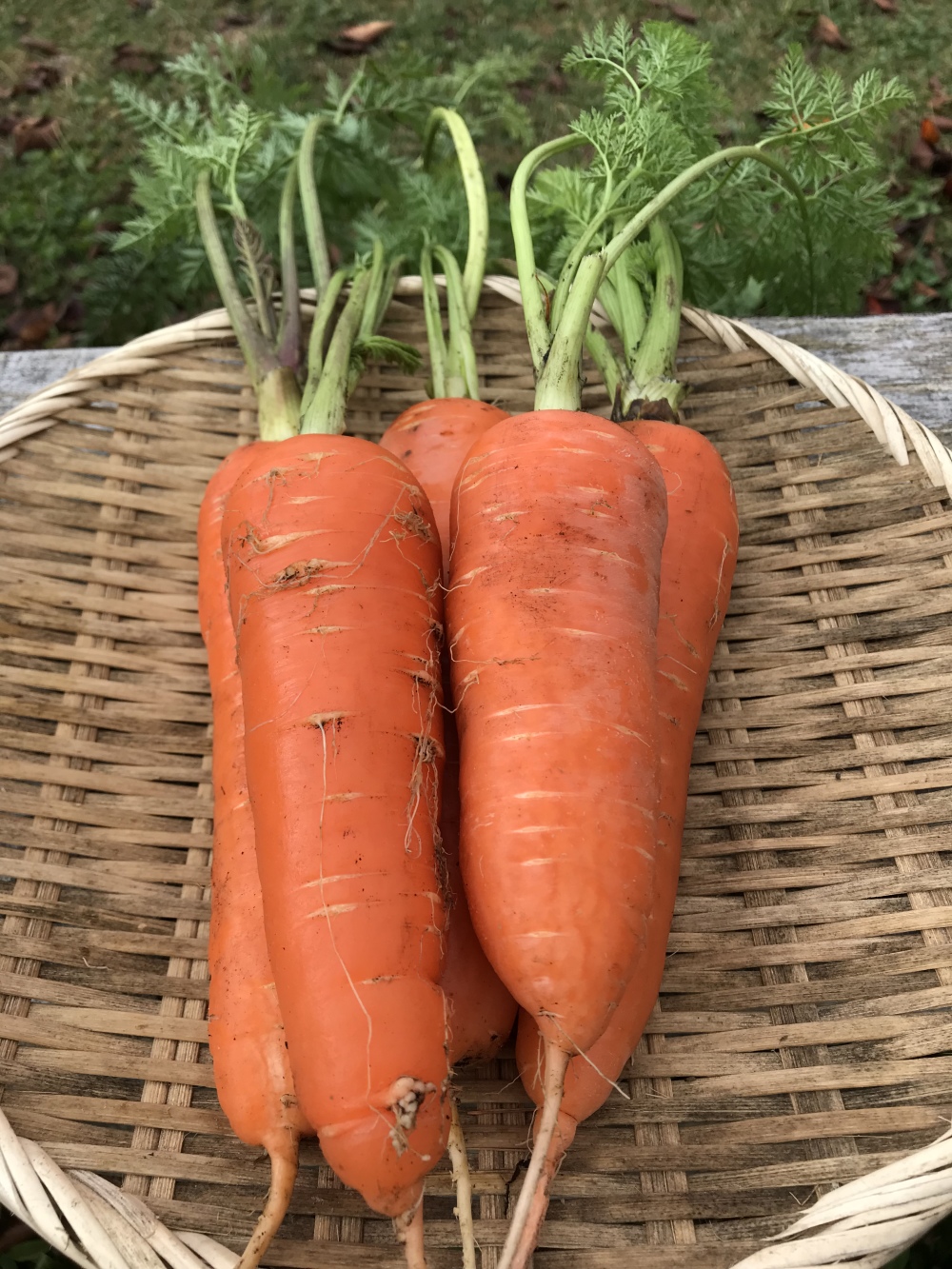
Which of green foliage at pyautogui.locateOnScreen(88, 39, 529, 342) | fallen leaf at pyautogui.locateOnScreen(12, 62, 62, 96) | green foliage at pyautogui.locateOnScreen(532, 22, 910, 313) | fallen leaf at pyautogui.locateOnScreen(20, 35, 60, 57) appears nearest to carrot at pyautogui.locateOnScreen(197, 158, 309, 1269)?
green foliage at pyautogui.locateOnScreen(88, 39, 529, 342)

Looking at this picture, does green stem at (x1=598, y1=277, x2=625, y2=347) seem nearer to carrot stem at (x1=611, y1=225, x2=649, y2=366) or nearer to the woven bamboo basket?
carrot stem at (x1=611, y1=225, x2=649, y2=366)

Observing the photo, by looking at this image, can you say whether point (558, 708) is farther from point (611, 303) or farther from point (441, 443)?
point (611, 303)

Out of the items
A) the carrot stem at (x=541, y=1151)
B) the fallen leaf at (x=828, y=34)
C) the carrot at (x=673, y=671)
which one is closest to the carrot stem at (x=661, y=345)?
the carrot at (x=673, y=671)

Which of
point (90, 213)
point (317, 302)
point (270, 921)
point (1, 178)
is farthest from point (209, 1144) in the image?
point (1, 178)

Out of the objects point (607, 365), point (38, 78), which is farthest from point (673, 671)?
point (38, 78)

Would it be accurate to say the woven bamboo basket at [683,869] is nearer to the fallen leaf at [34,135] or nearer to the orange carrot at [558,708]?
the orange carrot at [558,708]
